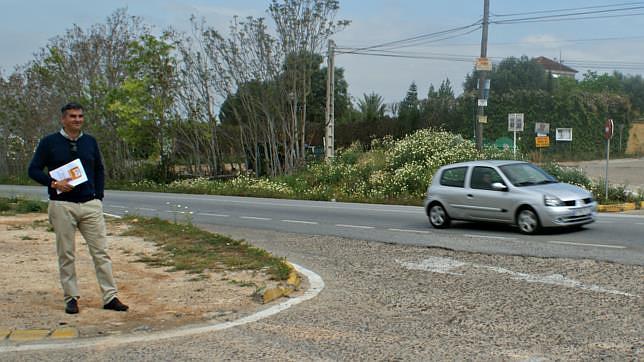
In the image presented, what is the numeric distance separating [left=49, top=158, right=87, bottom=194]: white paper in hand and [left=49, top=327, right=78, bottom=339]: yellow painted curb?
4.63 ft

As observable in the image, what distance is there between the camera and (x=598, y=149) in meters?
44.6

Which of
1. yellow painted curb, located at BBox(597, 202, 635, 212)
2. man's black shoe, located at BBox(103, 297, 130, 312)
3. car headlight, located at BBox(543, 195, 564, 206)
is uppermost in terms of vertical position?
car headlight, located at BBox(543, 195, 564, 206)

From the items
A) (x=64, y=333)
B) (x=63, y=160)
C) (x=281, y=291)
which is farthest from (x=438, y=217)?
(x=64, y=333)

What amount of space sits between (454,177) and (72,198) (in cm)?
970

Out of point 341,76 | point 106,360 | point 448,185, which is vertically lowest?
point 106,360

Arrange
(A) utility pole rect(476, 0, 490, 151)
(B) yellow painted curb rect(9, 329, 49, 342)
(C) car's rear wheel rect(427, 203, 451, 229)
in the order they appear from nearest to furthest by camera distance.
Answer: (B) yellow painted curb rect(9, 329, 49, 342) → (C) car's rear wheel rect(427, 203, 451, 229) → (A) utility pole rect(476, 0, 490, 151)

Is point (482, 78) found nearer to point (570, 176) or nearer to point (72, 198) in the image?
point (570, 176)

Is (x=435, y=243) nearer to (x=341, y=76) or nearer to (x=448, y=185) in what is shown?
(x=448, y=185)

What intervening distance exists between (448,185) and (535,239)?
2885 millimetres

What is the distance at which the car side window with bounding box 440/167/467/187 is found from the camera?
1515cm

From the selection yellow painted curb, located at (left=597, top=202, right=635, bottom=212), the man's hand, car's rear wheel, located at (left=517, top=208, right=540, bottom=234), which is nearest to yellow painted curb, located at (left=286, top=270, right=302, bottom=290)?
the man's hand

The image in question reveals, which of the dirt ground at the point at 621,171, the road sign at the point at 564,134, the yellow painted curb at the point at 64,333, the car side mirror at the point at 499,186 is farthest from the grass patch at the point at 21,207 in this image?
the road sign at the point at 564,134

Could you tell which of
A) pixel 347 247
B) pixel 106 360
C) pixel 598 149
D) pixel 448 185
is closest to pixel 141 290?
pixel 106 360

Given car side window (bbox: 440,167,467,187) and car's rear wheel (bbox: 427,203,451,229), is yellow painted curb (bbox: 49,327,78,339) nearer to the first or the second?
car's rear wheel (bbox: 427,203,451,229)
